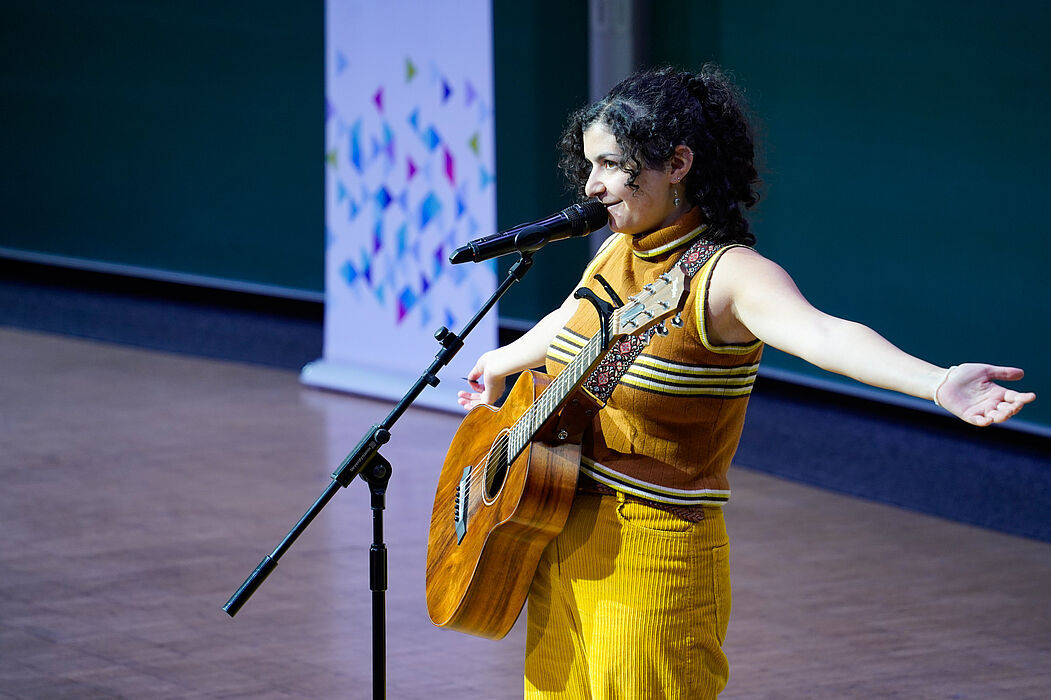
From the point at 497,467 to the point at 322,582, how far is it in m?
2.22

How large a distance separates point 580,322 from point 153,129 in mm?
6456

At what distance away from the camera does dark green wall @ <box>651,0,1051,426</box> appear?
4.93 meters

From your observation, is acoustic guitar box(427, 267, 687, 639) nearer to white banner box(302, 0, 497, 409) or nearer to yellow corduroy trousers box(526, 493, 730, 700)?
yellow corduroy trousers box(526, 493, 730, 700)

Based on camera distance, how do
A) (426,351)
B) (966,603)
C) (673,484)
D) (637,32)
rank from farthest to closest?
(426,351) → (637,32) → (966,603) → (673,484)

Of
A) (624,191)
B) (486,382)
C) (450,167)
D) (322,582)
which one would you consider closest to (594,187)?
(624,191)

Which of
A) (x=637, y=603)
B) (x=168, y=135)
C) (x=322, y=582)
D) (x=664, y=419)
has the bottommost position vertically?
(x=322, y=582)

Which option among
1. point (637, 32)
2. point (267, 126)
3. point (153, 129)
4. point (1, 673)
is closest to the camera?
point (1, 673)

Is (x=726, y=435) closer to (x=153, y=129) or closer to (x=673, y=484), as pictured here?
(x=673, y=484)

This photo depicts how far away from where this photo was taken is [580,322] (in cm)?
236

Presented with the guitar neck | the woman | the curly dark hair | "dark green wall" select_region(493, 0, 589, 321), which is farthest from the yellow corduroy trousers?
"dark green wall" select_region(493, 0, 589, 321)

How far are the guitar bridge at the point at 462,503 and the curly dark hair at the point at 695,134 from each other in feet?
2.13

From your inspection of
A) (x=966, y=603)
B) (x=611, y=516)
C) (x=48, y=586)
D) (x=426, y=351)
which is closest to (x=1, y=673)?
(x=48, y=586)

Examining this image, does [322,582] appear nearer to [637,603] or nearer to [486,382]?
[486,382]

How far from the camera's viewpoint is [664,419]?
222 centimetres
